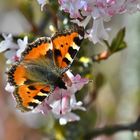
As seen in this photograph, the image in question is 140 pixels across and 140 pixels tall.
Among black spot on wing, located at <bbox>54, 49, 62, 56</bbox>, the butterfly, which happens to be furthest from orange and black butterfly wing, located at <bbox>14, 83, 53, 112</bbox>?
black spot on wing, located at <bbox>54, 49, 62, 56</bbox>

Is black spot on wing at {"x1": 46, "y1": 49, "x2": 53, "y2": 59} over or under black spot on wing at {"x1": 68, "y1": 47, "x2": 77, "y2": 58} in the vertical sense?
over

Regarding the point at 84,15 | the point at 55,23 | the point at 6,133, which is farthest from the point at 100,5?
the point at 6,133

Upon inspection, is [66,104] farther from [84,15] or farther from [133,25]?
[133,25]

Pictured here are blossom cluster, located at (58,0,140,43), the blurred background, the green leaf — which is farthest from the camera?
the blurred background

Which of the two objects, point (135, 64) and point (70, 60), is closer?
point (70, 60)

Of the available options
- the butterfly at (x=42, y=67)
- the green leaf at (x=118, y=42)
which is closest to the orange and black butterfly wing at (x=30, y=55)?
the butterfly at (x=42, y=67)

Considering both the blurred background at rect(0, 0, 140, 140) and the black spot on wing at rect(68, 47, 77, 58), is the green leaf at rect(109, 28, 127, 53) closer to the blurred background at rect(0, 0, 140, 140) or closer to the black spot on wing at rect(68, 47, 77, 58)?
the blurred background at rect(0, 0, 140, 140)
